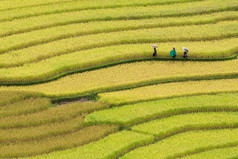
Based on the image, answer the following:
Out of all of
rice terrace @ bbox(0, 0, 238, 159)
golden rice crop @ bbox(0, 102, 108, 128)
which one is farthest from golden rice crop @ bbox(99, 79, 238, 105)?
golden rice crop @ bbox(0, 102, 108, 128)

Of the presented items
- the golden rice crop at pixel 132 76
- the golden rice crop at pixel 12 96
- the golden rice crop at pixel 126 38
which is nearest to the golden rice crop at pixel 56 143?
the golden rice crop at pixel 12 96

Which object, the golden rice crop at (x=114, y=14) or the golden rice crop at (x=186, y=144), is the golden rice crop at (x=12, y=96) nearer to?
the golden rice crop at (x=186, y=144)

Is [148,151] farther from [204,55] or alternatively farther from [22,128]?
[204,55]

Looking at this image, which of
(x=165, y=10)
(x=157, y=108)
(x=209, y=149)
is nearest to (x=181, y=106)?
(x=157, y=108)

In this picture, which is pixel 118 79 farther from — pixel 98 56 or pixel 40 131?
pixel 40 131

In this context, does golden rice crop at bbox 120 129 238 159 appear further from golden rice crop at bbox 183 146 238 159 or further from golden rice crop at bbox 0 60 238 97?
golden rice crop at bbox 0 60 238 97

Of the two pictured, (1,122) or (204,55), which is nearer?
(1,122)

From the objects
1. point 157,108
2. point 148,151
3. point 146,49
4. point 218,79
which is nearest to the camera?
point 148,151

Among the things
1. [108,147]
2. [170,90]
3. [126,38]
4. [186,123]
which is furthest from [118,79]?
[108,147]
